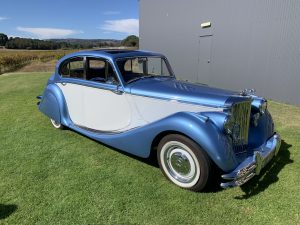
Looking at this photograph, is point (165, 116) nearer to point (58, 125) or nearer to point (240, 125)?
point (240, 125)

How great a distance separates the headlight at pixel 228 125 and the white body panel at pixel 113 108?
0.69ft

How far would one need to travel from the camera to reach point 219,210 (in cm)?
343

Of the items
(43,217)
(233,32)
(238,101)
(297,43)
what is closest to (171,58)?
(233,32)

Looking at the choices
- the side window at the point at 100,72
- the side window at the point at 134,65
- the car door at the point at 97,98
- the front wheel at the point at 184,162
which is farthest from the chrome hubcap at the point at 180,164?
the side window at the point at 134,65

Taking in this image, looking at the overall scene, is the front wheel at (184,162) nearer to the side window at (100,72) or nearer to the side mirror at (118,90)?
the side mirror at (118,90)

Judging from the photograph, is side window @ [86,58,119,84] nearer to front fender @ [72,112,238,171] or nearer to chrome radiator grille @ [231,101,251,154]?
front fender @ [72,112,238,171]

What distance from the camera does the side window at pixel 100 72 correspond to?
4.81 metres

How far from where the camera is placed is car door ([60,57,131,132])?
15.5 feet

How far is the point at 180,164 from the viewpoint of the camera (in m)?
3.81

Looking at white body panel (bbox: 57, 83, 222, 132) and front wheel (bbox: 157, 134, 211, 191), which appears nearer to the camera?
front wheel (bbox: 157, 134, 211, 191)

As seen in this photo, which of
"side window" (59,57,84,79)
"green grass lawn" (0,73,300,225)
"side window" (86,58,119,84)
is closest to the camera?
"green grass lawn" (0,73,300,225)

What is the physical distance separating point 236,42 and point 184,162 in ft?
27.2

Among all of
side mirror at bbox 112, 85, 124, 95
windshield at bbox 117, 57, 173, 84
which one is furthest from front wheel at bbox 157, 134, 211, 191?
windshield at bbox 117, 57, 173, 84

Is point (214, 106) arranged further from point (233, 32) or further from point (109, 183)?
point (233, 32)
